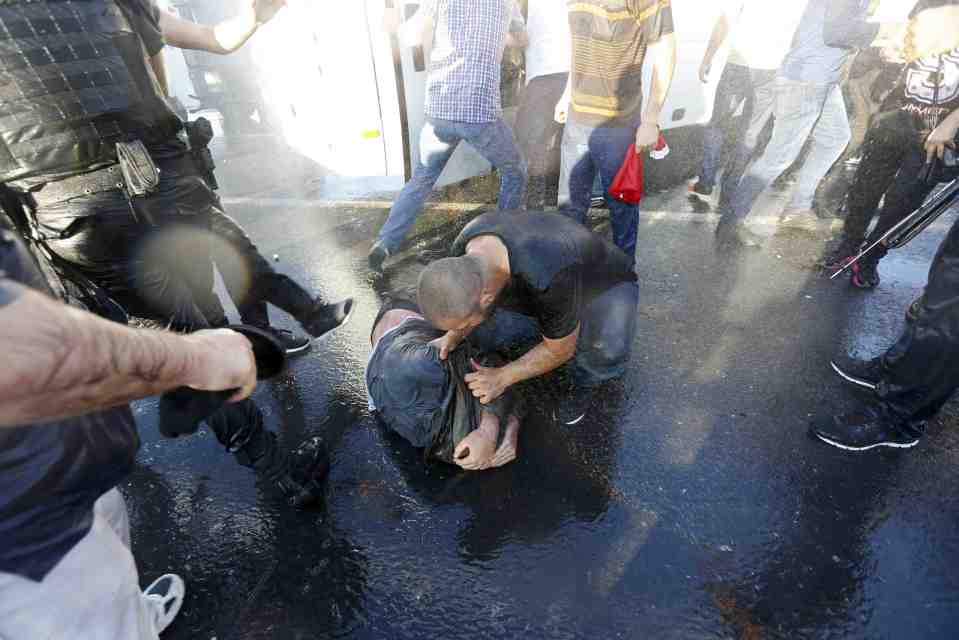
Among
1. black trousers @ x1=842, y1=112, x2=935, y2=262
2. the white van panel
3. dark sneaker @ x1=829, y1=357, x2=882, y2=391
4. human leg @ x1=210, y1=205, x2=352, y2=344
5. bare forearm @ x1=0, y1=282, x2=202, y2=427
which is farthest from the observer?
the white van panel

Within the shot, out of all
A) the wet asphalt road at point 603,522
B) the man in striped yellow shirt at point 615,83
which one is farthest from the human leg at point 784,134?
the wet asphalt road at point 603,522

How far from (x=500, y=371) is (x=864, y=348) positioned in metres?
2.10

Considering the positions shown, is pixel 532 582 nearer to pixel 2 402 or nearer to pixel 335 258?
pixel 2 402

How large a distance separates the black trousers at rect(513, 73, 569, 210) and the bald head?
2.34 metres

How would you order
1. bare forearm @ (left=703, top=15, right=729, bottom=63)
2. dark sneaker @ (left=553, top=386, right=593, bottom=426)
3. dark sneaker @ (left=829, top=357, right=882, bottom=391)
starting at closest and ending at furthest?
1. dark sneaker @ (left=553, top=386, right=593, bottom=426)
2. dark sneaker @ (left=829, top=357, right=882, bottom=391)
3. bare forearm @ (left=703, top=15, right=729, bottom=63)

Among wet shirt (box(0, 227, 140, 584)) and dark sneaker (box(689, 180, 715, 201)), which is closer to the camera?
wet shirt (box(0, 227, 140, 584))

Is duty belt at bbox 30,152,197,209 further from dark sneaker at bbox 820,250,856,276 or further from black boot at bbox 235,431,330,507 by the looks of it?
dark sneaker at bbox 820,250,856,276

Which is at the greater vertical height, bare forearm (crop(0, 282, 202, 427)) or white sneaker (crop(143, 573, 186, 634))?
bare forearm (crop(0, 282, 202, 427))

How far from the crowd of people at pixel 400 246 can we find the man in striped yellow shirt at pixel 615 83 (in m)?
0.01

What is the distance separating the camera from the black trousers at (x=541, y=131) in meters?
3.66

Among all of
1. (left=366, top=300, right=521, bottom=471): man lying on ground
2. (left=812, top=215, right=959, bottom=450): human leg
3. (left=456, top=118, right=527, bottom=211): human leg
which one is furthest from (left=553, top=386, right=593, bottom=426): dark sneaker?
(left=456, top=118, right=527, bottom=211): human leg

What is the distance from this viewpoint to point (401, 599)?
163cm

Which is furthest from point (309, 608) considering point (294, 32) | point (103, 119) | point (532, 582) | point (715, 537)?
point (294, 32)

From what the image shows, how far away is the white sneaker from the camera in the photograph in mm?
1539
